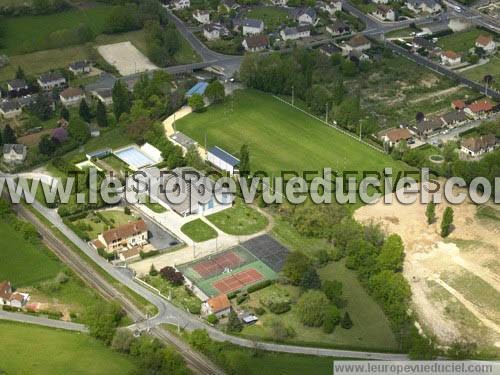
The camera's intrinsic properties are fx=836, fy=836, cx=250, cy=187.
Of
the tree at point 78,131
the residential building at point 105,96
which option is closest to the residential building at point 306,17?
the residential building at point 105,96

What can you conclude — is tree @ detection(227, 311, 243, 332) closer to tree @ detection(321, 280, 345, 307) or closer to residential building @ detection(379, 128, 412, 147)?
tree @ detection(321, 280, 345, 307)

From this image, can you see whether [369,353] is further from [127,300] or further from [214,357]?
[127,300]

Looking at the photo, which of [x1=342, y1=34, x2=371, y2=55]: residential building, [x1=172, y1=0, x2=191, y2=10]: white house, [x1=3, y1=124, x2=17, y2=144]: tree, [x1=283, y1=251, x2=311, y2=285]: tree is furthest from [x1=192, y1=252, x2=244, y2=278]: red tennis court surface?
[x1=172, y1=0, x2=191, y2=10]: white house

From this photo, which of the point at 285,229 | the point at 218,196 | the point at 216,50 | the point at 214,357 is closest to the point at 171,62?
the point at 216,50

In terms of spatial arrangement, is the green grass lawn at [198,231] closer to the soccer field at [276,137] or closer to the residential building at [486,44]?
the soccer field at [276,137]

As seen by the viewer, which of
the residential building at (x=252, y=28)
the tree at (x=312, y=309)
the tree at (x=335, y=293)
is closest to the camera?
the tree at (x=312, y=309)

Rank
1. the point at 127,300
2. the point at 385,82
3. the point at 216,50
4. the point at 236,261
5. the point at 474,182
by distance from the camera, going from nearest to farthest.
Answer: the point at 127,300 → the point at 236,261 → the point at 474,182 → the point at 385,82 → the point at 216,50

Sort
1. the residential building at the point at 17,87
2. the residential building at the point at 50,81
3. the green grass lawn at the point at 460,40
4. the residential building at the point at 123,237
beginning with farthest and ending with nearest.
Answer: the green grass lawn at the point at 460,40 → the residential building at the point at 50,81 → the residential building at the point at 17,87 → the residential building at the point at 123,237
